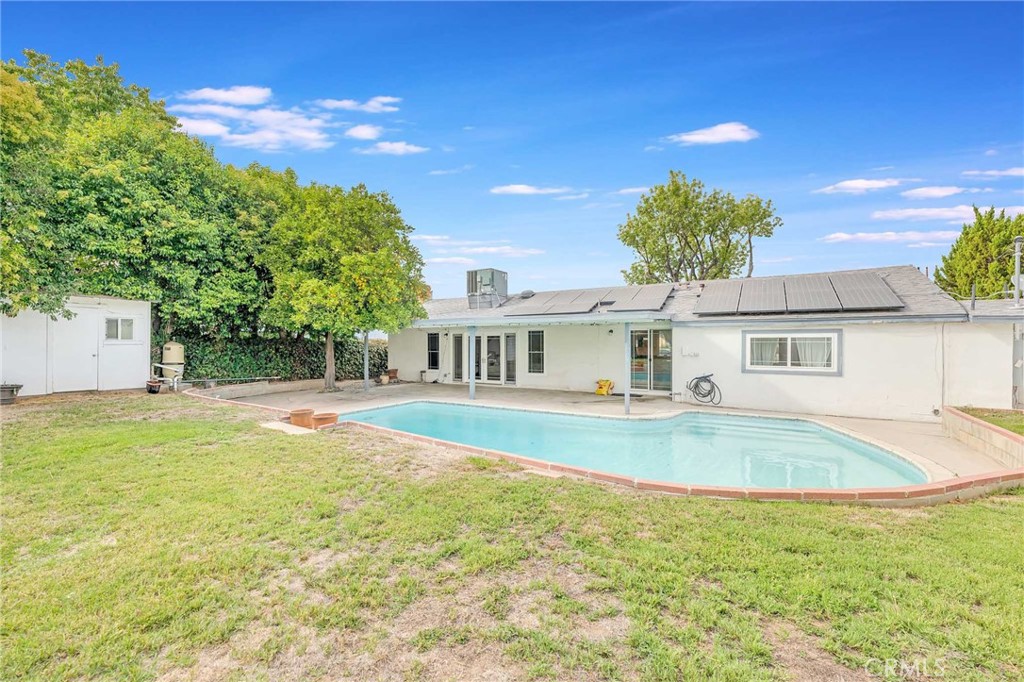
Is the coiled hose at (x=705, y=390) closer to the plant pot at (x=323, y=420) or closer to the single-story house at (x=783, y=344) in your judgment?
the single-story house at (x=783, y=344)

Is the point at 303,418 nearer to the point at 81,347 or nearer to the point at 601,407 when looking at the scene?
the point at 601,407

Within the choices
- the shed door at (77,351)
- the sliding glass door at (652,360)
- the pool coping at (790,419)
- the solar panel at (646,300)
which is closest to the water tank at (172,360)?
the shed door at (77,351)

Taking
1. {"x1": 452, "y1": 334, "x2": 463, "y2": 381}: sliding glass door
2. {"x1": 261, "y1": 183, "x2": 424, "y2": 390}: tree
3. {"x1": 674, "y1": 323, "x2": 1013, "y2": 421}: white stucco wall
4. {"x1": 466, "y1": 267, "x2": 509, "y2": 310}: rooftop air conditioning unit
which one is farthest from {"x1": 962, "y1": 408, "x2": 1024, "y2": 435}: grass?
{"x1": 452, "y1": 334, "x2": 463, "y2": 381}: sliding glass door

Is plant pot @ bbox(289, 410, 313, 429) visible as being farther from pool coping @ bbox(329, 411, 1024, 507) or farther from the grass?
the grass

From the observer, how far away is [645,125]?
52.1ft

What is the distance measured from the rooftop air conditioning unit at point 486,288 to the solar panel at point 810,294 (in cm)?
994

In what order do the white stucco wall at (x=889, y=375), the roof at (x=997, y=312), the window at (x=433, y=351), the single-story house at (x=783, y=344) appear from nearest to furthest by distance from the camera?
1. the roof at (x=997, y=312)
2. the white stucco wall at (x=889, y=375)
3. the single-story house at (x=783, y=344)
4. the window at (x=433, y=351)

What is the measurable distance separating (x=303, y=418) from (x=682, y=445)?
24.2 ft

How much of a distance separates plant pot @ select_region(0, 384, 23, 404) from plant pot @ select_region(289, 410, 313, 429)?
7417 millimetres

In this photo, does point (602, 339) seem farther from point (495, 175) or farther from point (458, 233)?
point (458, 233)

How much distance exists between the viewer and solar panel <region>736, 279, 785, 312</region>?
38.0ft

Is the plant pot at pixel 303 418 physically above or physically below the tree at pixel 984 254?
below

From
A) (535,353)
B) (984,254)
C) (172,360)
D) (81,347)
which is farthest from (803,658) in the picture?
(984,254)

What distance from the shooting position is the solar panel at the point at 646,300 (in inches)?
534
